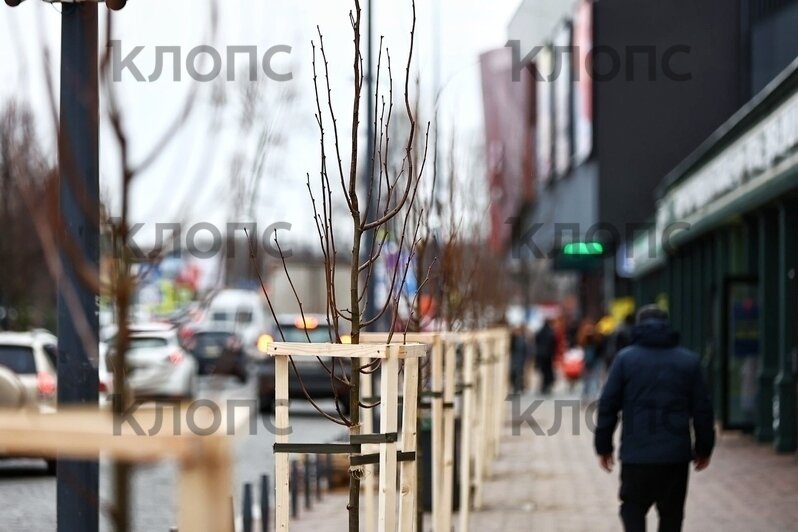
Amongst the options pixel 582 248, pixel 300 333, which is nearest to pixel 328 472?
pixel 300 333

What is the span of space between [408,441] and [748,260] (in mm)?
17890

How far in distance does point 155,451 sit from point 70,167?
1565 mm

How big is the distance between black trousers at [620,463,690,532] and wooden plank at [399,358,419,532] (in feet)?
9.52

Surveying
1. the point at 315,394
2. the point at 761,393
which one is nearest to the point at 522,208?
the point at 315,394

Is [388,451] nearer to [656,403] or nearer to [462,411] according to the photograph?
[656,403]

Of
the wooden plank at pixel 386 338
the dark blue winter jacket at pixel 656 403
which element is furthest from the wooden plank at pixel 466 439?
the dark blue winter jacket at pixel 656 403

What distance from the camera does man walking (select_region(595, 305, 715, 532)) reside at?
930 centimetres

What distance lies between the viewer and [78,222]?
5.42 m

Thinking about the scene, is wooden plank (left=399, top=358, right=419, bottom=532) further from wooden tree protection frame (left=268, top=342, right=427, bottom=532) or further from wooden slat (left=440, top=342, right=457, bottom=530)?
wooden slat (left=440, top=342, right=457, bottom=530)

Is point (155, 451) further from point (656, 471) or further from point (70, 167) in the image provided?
point (656, 471)

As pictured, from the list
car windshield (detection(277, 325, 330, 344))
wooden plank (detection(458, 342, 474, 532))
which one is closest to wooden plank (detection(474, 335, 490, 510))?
wooden plank (detection(458, 342, 474, 532))

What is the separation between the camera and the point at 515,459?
20.2 metres

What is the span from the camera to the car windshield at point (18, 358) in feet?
60.3

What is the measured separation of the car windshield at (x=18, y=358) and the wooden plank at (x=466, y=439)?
6.56 m
